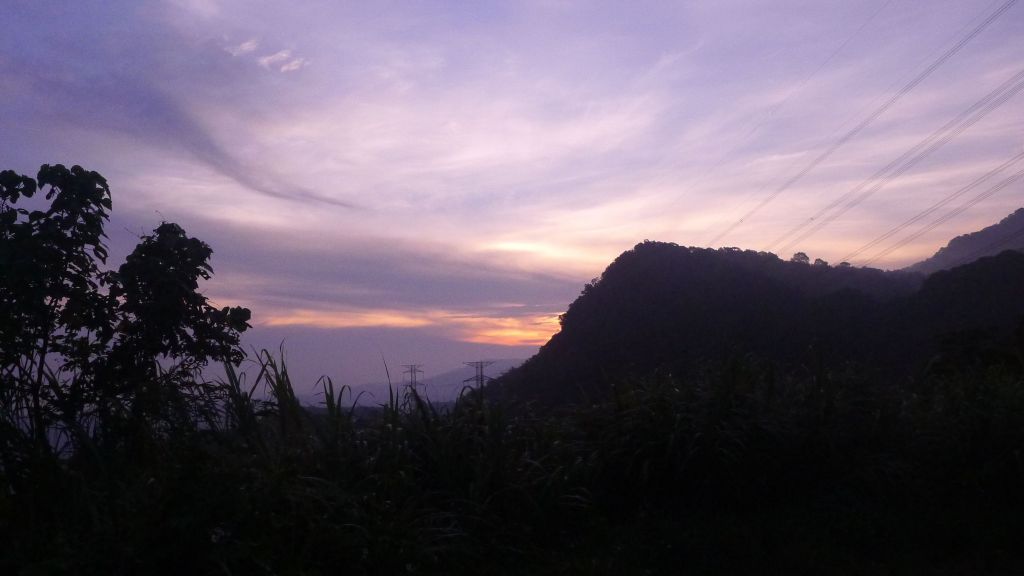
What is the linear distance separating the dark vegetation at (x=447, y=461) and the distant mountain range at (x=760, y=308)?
29569mm

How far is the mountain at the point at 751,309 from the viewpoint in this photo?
154 feet

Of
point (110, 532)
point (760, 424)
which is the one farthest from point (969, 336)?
point (110, 532)

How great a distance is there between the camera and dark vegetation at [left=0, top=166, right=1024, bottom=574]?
523cm

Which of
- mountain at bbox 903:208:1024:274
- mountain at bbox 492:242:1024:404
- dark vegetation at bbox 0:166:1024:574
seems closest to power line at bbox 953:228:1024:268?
mountain at bbox 903:208:1024:274

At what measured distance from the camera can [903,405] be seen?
8727mm

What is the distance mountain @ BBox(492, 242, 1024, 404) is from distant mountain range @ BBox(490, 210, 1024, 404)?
9 cm

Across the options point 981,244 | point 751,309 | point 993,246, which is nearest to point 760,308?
point 751,309

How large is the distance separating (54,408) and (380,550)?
420cm

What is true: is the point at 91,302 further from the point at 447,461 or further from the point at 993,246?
the point at 993,246

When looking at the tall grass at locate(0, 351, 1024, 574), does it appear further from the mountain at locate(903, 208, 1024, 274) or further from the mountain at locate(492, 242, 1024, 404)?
the mountain at locate(903, 208, 1024, 274)

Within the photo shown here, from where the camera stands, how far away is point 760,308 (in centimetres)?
5816

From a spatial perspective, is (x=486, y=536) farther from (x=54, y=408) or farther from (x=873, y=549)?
(x=54, y=408)

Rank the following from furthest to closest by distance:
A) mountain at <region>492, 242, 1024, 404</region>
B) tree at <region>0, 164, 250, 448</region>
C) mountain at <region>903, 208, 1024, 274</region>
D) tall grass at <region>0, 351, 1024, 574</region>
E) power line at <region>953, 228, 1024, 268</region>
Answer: mountain at <region>903, 208, 1024, 274</region> < power line at <region>953, 228, 1024, 268</region> < mountain at <region>492, 242, 1024, 404</region> < tree at <region>0, 164, 250, 448</region> < tall grass at <region>0, 351, 1024, 574</region>

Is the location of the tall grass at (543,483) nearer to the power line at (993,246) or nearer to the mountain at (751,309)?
the mountain at (751,309)
